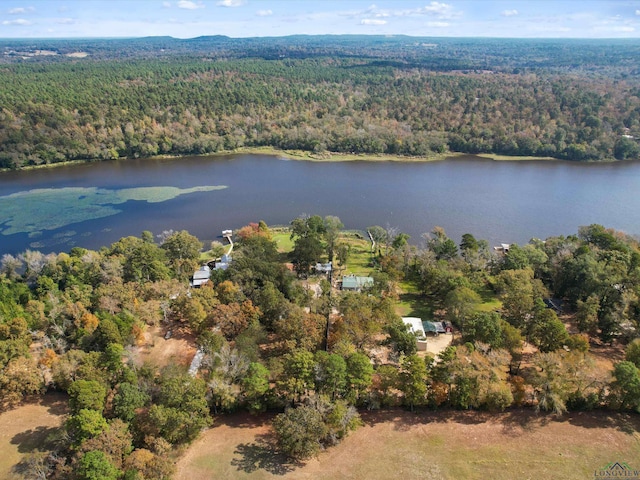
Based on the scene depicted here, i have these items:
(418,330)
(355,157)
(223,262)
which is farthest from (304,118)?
(418,330)

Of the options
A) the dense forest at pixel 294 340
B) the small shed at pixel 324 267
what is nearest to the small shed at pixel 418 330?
the dense forest at pixel 294 340

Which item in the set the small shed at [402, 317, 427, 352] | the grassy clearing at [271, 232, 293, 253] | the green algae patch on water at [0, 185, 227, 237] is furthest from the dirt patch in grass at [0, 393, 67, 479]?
the green algae patch on water at [0, 185, 227, 237]

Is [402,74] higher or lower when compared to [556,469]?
higher

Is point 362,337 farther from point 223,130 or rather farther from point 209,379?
point 223,130

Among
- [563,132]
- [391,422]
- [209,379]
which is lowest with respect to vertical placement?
[391,422]

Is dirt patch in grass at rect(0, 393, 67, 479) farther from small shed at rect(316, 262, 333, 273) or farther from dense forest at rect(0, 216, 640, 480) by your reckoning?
small shed at rect(316, 262, 333, 273)

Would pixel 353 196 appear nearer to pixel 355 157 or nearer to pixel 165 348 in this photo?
pixel 355 157

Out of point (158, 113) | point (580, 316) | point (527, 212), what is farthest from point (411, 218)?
point (158, 113)
